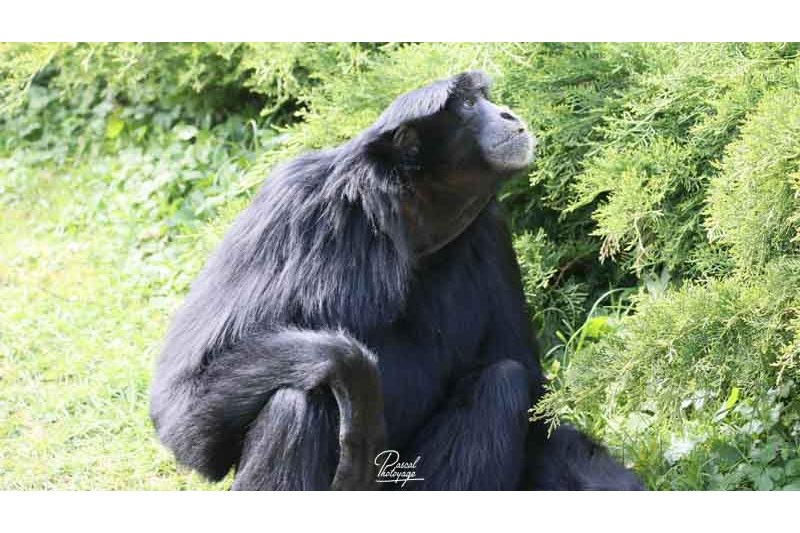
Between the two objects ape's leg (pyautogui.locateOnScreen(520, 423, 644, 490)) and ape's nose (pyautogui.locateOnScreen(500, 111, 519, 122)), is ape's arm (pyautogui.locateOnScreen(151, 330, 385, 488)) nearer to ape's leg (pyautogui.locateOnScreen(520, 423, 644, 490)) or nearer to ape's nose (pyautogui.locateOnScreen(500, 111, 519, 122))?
ape's leg (pyautogui.locateOnScreen(520, 423, 644, 490))

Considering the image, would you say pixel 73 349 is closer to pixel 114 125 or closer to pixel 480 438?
pixel 114 125

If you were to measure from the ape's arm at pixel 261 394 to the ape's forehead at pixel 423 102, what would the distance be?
2.85ft

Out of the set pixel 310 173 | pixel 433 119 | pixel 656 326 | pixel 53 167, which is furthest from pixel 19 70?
pixel 656 326

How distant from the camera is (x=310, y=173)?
464 centimetres

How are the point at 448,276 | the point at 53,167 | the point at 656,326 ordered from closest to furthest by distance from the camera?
the point at 656,326 < the point at 448,276 < the point at 53,167

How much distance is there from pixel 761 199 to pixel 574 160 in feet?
5.44

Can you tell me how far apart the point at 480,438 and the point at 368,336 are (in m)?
0.60

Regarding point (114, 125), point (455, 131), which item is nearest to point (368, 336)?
point (455, 131)

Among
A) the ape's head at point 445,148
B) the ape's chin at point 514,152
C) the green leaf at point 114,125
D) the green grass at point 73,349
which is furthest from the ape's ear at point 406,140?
the green leaf at point 114,125

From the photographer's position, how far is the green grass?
5.21 m

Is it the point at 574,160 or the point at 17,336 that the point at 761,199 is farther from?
the point at 17,336

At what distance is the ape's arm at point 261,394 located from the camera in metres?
4.23
